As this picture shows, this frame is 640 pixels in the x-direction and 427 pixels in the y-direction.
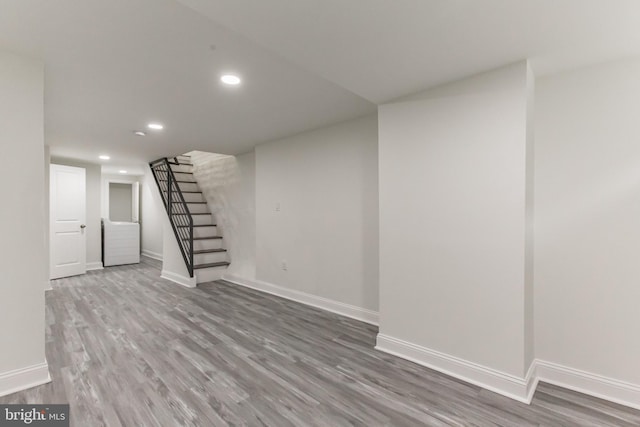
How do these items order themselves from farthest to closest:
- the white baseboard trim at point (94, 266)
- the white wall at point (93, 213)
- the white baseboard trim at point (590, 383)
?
the white baseboard trim at point (94, 266) < the white wall at point (93, 213) < the white baseboard trim at point (590, 383)

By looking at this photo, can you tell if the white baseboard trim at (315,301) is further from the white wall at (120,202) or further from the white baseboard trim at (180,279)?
the white wall at (120,202)

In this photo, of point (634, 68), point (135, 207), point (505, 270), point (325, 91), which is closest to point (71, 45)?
point (325, 91)

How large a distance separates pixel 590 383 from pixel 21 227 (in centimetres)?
401

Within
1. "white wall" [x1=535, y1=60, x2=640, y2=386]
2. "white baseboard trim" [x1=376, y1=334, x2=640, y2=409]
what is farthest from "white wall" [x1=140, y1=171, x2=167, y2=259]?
"white wall" [x1=535, y1=60, x2=640, y2=386]

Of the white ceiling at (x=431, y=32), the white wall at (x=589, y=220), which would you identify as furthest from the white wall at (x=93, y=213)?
the white wall at (x=589, y=220)

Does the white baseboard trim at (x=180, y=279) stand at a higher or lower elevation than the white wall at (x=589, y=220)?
lower

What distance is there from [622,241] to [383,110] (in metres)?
1.91

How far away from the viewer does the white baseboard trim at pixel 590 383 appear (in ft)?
6.03

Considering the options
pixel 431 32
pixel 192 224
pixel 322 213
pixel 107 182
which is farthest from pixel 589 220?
pixel 107 182

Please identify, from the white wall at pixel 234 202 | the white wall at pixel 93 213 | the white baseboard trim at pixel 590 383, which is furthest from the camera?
the white wall at pixel 93 213

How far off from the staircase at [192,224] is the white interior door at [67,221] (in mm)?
1339

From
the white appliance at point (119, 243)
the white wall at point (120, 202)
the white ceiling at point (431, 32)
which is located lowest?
the white appliance at point (119, 243)

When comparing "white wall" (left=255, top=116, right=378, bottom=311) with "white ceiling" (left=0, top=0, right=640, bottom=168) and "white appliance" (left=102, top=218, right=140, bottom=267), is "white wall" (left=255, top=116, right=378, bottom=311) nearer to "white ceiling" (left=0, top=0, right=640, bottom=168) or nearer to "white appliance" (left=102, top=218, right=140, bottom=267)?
"white ceiling" (left=0, top=0, right=640, bottom=168)

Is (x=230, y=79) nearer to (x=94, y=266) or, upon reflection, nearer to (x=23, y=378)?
(x=23, y=378)
